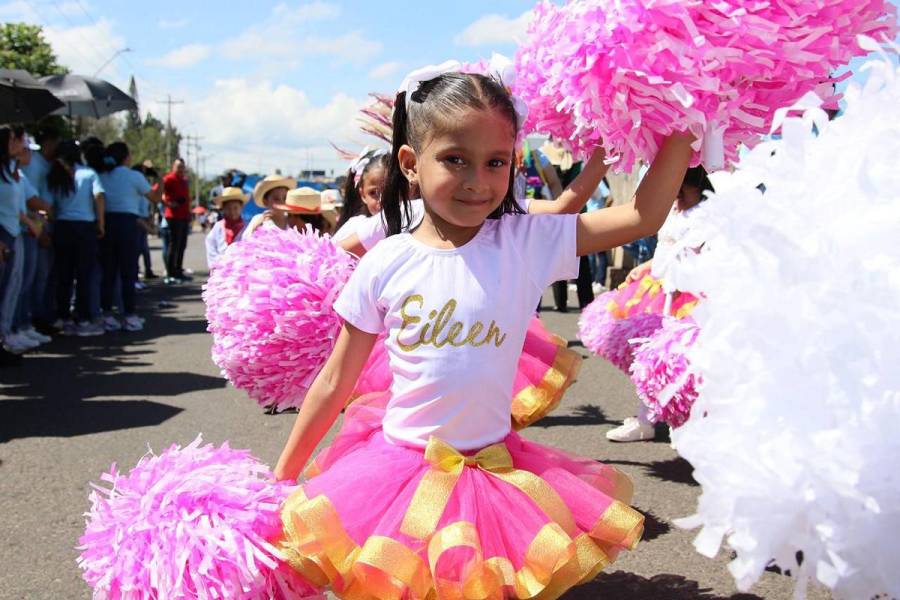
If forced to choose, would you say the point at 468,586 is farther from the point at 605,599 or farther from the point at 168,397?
the point at 168,397

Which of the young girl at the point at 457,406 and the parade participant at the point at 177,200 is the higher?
the young girl at the point at 457,406

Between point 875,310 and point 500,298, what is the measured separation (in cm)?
102

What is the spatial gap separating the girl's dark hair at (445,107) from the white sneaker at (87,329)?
8.50 m

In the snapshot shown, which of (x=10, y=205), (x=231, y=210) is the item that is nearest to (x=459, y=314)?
(x=10, y=205)

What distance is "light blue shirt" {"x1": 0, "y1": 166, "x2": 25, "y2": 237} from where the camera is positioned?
7906 mm

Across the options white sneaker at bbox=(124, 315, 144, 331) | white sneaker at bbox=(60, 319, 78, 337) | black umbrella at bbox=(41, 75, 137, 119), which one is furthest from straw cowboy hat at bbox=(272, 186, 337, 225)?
black umbrella at bbox=(41, 75, 137, 119)

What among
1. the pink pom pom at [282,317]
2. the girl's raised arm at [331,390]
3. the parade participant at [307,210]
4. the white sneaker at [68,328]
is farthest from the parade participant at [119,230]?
the girl's raised arm at [331,390]

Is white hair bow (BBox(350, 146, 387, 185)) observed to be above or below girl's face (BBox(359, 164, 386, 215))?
above

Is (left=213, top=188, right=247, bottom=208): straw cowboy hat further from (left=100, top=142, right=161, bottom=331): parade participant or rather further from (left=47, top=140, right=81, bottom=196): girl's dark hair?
(left=47, top=140, right=81, bottom=196): girl's dark hair

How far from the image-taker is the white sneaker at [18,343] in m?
8.64

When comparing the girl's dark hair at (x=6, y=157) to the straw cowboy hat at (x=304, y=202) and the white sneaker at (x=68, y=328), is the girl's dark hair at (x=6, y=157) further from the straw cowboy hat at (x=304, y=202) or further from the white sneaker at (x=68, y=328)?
the straw cowboy hat at (x=304, y=202)

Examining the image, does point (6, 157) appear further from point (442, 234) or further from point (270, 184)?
point (442, 234)

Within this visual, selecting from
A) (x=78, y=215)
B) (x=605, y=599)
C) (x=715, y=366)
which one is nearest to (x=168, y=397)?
(x=78, y=215)

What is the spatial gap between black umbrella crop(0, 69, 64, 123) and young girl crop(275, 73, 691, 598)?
783 cm
